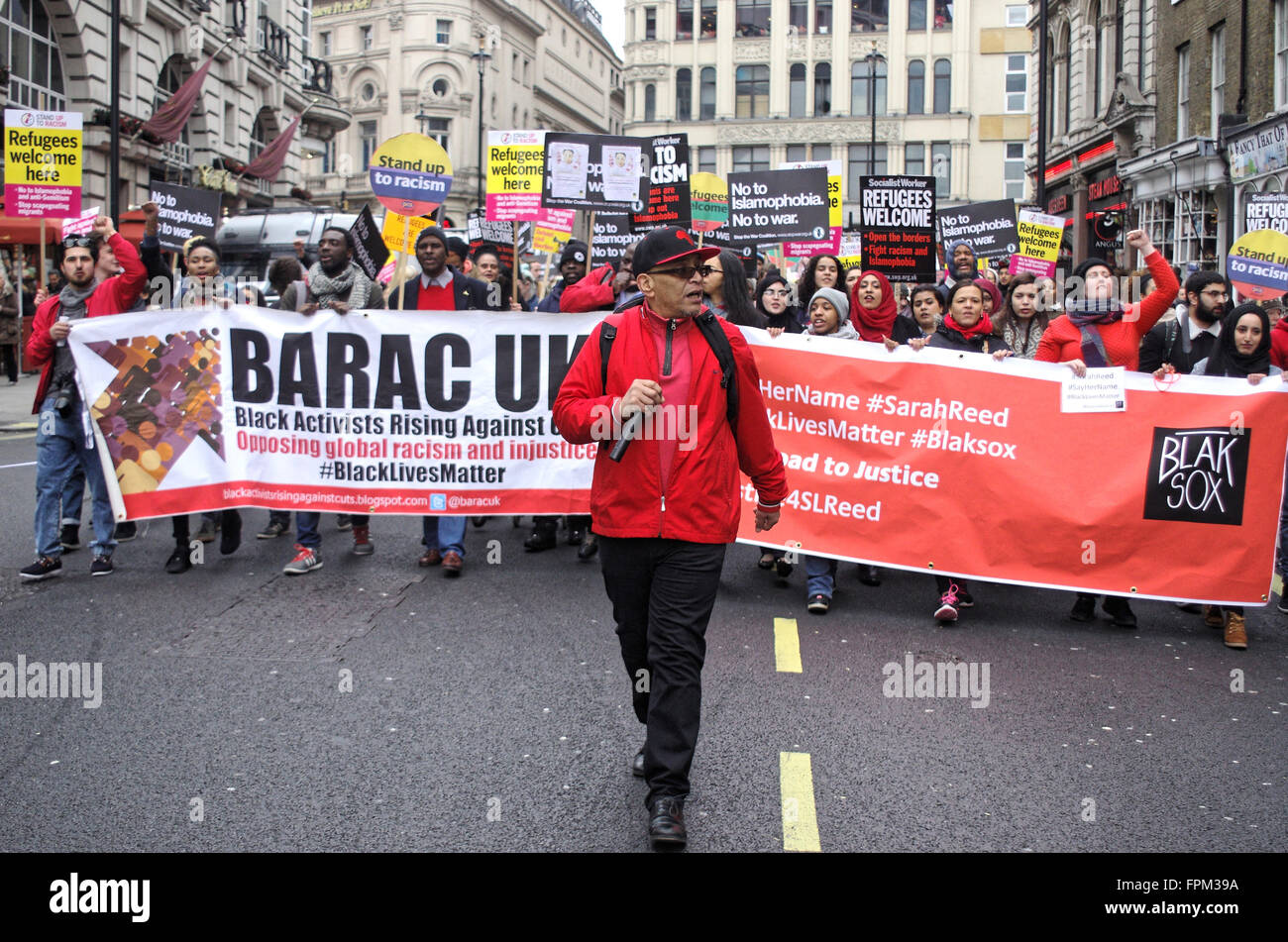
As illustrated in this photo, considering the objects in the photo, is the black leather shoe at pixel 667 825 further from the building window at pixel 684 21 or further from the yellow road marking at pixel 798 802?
the building window at pixel 684 21

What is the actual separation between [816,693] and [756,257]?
14427mm

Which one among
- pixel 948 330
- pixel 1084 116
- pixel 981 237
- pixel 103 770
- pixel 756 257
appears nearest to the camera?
pixel 103 770

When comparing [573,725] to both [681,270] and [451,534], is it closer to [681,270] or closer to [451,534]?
[681,270]

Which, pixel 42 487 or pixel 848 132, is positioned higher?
pixel 848 132

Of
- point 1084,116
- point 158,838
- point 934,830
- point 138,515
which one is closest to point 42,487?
point 138,515

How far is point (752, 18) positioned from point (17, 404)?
2255 inches

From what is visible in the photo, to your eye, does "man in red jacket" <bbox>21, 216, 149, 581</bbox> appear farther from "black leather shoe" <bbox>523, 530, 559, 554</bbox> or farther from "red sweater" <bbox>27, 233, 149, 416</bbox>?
"black leather shoe" <bbox>523, 530, 559, 554</bbox>

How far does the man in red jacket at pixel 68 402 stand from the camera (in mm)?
7891

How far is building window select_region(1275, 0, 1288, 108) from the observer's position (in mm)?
22312

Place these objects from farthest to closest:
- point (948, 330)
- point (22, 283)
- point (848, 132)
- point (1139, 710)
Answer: point (848, 132), point (22, 283), point (948, 330), point (1139, 710)

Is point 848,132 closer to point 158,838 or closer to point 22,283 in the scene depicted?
point 22,283

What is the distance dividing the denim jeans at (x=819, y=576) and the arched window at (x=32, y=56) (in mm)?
24206
